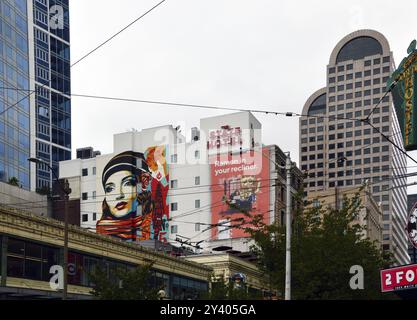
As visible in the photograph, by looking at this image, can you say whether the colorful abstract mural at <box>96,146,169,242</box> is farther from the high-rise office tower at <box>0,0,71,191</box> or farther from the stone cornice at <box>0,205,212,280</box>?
the stone cornice at <box>0,205,212,280</box>

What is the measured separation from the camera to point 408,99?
4784 cm

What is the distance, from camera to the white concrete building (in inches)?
4437

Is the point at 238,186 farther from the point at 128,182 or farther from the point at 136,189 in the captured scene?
the point at 128,182

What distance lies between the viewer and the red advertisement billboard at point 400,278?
1289 inches

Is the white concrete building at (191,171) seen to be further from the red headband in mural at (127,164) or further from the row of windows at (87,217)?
the red headband in mural at (127,164)

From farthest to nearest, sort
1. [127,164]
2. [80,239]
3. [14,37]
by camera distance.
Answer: [127,164] → [14,37] → [80,239]

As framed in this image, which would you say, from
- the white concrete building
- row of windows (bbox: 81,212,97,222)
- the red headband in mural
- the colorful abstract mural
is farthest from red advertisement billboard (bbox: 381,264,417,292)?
row of windows (bbox: 81,212,97,222)

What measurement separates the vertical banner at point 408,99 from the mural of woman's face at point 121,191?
80510 mm

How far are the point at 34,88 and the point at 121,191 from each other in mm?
24119

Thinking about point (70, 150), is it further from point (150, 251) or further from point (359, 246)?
point (359, 246)

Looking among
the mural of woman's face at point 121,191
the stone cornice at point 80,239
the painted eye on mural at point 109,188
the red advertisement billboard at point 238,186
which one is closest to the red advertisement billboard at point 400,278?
the stone cornice at point 80,239

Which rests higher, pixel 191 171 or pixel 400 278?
pixel 191 171

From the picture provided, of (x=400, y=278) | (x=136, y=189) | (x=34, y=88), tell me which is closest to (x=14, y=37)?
(x=34, y=88)
